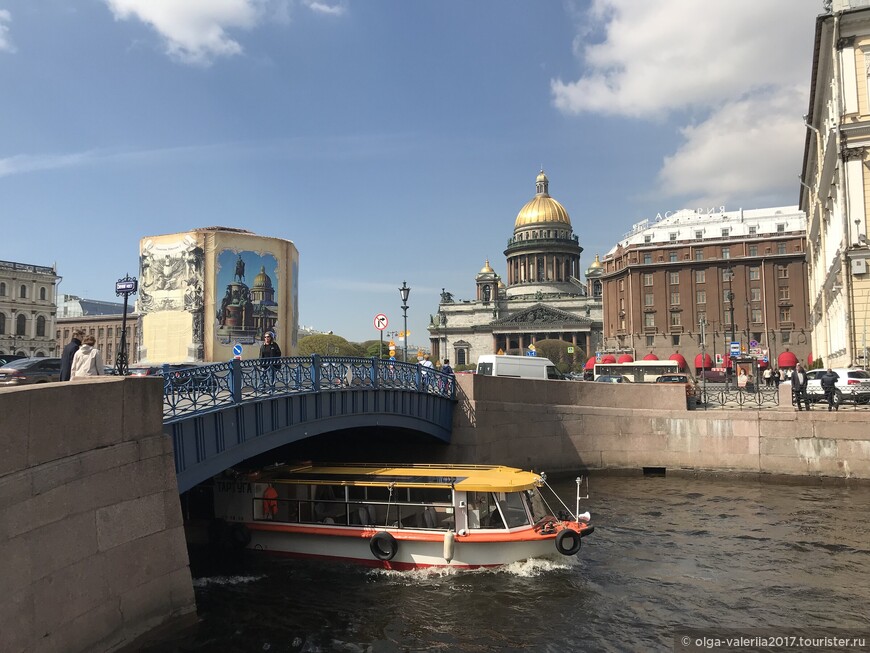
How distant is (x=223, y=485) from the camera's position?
18297 millimetres

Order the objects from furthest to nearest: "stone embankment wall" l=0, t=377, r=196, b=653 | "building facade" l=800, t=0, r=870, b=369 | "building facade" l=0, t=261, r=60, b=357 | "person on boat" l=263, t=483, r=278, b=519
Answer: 1. "building facade" l=0, t=261, r=60, b=357
2. "building facade" l=800, t=0, r=870, b=369
3. "person on boat" l=263, t=483, r=278, b=519
4. "stone embankment wall" l=0, t=377, r=196, b=653

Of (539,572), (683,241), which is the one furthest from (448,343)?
(539,572)

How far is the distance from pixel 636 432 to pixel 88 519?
2387 cm

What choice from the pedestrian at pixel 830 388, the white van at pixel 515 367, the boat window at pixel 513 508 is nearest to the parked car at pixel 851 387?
the pedestrian at pixel 830 388

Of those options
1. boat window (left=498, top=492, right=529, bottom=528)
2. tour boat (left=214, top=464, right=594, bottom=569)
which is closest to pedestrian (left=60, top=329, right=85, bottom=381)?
tour boat (left=214, top=464, right=594, bottom=569)

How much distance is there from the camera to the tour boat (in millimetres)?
16047

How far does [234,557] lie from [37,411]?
10187 millimetres

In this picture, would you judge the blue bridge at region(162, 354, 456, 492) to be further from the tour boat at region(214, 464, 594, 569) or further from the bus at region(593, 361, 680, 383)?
the bus at region(593, 361, 680, 383)

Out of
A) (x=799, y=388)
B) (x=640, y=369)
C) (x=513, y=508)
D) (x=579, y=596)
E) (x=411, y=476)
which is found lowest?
(x=579, y=596)

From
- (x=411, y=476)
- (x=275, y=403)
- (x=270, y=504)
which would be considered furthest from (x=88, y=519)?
(x=411, y=476)

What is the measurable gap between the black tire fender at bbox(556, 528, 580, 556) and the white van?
1975 cm

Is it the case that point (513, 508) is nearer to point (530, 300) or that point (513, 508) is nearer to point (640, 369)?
point (640, 369)

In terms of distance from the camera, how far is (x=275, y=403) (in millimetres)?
15648

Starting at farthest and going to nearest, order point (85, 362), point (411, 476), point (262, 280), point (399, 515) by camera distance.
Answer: point (262, 280)
point (411, 476)
point (399, 515)
point (85, 362)
